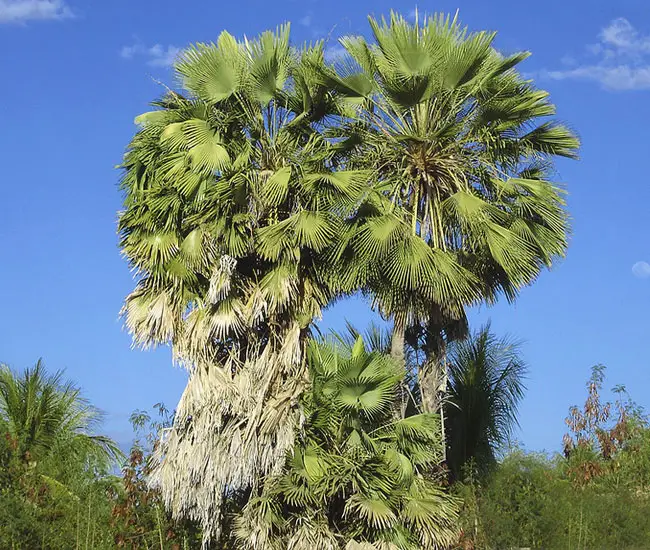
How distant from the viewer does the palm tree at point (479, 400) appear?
18.6 m

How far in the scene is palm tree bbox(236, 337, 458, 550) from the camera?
15.0 meters

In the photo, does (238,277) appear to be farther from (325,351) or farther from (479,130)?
(479,130)

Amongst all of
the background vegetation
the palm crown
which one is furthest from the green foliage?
the palm crown

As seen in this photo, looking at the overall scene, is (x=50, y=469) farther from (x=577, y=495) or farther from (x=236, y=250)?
(x=577, y=495)

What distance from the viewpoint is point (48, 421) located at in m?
18.1

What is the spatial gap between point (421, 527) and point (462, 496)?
2929mm

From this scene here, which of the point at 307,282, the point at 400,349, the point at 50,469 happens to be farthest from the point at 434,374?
the point at 50,469

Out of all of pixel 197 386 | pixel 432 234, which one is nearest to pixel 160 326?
pixel 197 386

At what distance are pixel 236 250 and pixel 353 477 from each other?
13.3 ft

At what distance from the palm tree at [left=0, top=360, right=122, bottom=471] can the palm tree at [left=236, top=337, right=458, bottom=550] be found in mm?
3572

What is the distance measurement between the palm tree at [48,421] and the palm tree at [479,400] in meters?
6.20

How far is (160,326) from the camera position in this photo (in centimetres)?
1656

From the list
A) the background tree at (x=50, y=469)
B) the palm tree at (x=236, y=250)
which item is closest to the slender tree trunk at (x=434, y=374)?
the palm tree at (x=236, y=250)

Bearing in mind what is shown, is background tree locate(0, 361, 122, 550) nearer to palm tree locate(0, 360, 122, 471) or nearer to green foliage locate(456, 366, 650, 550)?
palm tree locate(0, 360, 122, 471)
